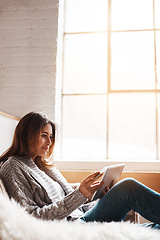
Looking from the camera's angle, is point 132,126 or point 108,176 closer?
point 108,176

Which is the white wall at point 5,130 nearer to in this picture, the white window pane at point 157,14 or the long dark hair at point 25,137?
the long dark hair at point 25,137

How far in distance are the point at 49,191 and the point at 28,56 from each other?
71.0 inches

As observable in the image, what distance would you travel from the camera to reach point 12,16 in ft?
10.2

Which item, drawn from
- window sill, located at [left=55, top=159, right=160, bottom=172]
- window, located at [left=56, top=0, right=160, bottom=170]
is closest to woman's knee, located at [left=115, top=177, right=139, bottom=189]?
window sill, located at [left=55, top=159, right=160, bottom=172]

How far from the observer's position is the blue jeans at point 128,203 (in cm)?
150

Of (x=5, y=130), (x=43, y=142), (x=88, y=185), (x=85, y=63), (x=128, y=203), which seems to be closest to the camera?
(x=88, y=185)

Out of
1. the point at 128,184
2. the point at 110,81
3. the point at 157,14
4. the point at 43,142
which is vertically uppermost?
the point at 157,14

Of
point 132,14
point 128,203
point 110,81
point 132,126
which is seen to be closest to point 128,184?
point 128,203

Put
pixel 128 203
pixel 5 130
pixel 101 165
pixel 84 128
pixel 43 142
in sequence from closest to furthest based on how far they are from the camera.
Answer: pixel 128 203
pixel 43 142
pixel 5 130
pixel 101 165
pixel 84 128

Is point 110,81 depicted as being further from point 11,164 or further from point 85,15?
point 11,164

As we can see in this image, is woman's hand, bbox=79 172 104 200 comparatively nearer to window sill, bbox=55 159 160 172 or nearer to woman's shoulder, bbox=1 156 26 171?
woman's shoulder, bbox=1 156 26 171

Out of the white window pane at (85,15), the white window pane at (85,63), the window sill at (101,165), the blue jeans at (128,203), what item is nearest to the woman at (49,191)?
the blue jeans at (128,203)

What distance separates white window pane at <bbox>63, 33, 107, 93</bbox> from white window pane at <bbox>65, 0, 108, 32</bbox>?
0.10m

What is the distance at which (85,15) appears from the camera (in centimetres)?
330
